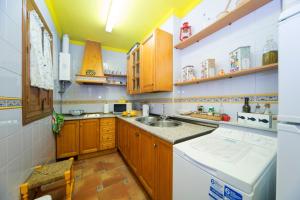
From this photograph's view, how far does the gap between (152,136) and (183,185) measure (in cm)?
55

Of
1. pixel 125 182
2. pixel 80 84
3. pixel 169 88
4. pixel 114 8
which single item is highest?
pixel 114 8

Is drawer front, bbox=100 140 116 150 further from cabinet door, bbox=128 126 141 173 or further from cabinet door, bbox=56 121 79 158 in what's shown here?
cabinet door, bbox=128 126 141 173

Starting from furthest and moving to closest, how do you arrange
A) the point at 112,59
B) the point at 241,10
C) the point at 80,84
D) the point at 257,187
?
the point at 112,59 → the point at 80,84 → the point at 241,10 → the point at 257,187

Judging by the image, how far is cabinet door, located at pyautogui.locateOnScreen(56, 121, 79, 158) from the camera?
7.15 feet

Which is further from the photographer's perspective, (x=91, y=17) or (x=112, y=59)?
(x=112, y=59)

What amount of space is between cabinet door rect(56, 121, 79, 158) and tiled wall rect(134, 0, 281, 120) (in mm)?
1897

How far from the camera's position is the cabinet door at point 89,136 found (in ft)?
7.74

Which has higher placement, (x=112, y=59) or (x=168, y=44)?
(x=112, y=59)

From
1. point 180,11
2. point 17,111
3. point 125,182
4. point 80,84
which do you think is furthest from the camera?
point 80,84

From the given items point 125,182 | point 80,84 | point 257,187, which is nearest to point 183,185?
point 257,187

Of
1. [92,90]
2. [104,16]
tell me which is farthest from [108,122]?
[104,16]

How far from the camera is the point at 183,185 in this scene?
0.82m

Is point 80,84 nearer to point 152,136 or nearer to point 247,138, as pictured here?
point 152,136

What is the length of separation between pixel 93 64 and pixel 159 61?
5.92 feet
